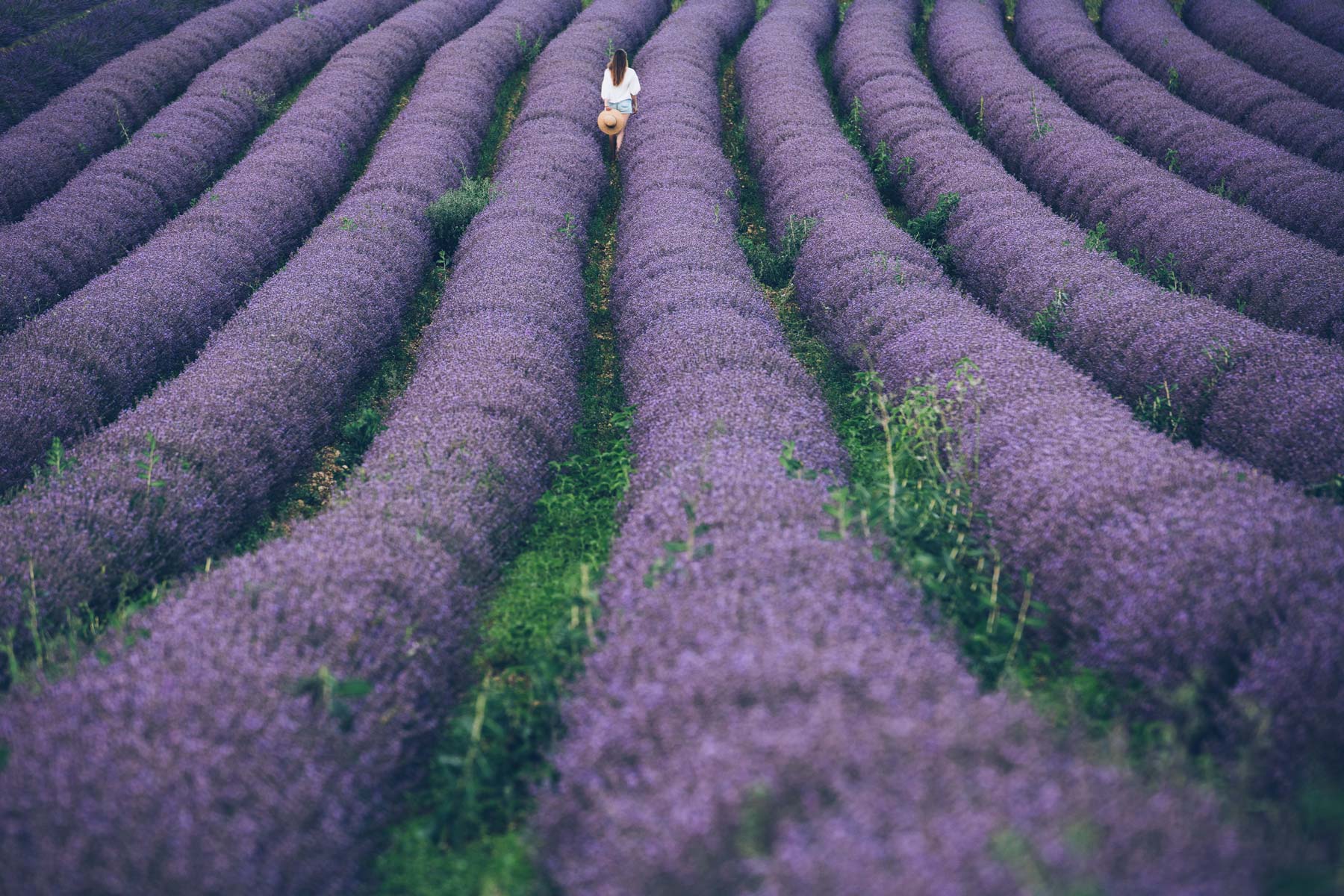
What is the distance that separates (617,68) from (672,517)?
906cm

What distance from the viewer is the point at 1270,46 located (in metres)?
15.2

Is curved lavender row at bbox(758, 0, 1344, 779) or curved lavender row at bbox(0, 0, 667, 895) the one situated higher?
curved lavender row at bbox(758, 0, 1344, 779)

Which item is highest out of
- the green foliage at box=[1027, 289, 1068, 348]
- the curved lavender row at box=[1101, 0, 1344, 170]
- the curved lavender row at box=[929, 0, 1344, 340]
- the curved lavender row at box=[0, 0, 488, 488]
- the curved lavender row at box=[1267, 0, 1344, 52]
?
the curved lavender row at box=[1267, 0, 1344, 52]

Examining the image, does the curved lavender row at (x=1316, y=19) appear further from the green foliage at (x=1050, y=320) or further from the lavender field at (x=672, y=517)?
the green foliage at (x=1050, y=320)

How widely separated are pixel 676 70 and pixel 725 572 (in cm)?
1243

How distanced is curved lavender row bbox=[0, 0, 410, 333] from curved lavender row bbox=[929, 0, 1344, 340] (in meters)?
10.2

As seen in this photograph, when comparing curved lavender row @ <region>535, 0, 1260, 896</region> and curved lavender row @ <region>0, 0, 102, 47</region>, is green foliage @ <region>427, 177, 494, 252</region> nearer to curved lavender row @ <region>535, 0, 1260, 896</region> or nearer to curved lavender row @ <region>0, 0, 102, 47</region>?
curved lavender row @ <region>535, 0, 1260, 896</region>

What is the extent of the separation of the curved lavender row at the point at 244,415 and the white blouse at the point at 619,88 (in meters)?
2.64

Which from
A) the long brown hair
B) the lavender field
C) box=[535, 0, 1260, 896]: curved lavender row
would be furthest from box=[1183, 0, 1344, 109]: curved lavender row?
box=[535, 0, 1260, 896]: curved lavender row

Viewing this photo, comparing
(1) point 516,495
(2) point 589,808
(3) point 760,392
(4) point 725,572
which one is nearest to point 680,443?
(3) point 760,392

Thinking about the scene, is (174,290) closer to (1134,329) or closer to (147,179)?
(147,179)

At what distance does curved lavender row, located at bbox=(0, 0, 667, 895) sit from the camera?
225 cm

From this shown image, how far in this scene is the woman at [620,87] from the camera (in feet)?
35.4

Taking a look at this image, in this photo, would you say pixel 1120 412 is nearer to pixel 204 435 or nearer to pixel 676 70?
pixel 204 435
